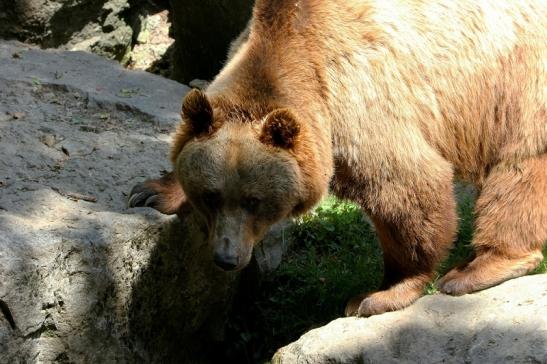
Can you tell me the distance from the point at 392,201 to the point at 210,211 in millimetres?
1040

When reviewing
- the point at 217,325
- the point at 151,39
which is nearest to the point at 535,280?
the point at 217,325

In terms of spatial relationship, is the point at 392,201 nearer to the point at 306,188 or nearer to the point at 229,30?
the point at 306,188

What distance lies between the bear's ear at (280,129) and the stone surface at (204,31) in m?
4.25

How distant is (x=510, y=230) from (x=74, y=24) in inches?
229

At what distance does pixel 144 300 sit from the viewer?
543cm

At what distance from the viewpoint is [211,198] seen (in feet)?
15.8

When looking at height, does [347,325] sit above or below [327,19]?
below

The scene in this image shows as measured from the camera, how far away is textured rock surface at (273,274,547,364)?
4.51m

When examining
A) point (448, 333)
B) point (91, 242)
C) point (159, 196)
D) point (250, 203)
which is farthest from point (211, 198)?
point (448, 333)

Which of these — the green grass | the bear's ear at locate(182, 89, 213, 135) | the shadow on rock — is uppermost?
the bear's ear at locate(182, 89, 213, 135)

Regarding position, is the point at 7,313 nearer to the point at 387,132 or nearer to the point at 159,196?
the point at 159,196

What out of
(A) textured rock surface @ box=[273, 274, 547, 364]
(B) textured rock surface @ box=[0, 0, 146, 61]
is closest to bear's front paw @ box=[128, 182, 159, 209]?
(A) textured rock surface @ box=[273, 274, 547, 364]

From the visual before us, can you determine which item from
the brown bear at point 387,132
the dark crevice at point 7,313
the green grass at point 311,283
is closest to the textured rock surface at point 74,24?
the green grass at point 311,283

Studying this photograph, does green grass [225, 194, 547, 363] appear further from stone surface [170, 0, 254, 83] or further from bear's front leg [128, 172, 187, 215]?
stone surface [170, 0, 254, 83]
